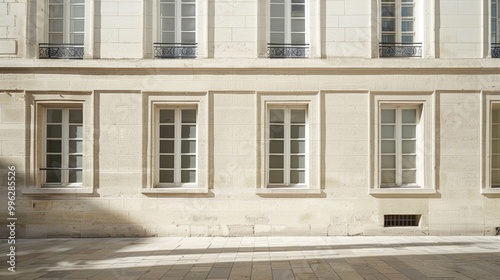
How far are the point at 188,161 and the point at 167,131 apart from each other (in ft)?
3.09

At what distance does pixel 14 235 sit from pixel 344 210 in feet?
26.9

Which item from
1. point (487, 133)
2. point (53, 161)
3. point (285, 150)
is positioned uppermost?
point (487, 133)

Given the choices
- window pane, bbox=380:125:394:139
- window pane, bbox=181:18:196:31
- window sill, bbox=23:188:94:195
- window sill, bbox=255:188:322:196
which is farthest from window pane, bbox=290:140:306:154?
window sill, bbox=23:188:94:195

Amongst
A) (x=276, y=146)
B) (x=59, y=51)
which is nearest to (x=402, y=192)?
(x=276, y=146)

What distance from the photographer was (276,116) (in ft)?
35.3

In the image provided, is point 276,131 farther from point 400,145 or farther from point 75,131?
point 75,131

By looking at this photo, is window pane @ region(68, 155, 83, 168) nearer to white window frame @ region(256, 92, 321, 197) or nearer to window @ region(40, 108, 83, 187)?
window @ region(40, 108, 83, 187)

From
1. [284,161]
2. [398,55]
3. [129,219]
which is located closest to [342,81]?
[398,55]

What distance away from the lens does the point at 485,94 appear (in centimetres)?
1052

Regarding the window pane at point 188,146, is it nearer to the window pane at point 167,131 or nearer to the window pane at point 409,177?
the window pane at point 167,131

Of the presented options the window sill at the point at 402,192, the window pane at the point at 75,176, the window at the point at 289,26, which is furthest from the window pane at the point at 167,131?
the window sill at the point at 402,192

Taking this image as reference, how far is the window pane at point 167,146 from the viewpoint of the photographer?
10.8 meters

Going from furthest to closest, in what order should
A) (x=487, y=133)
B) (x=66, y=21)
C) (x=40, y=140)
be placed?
1. (x=66, y=21)
2. (x=40, y=140)
3. (x=487, y=133)

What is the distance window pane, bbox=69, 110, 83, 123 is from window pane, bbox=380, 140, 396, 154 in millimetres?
7775
